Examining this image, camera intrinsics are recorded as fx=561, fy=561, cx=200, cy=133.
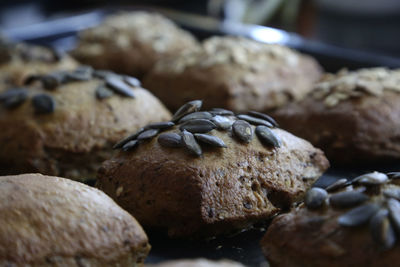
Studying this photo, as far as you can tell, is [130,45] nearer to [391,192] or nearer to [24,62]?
[24,62]

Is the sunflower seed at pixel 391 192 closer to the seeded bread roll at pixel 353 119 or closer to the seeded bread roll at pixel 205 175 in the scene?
the seeded bread roll at pixel 205 175

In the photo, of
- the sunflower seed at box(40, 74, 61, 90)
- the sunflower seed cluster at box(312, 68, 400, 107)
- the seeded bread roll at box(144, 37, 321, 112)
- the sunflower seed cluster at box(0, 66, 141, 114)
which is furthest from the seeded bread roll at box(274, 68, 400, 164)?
the sunflower seed at box(40, 74, 61, 90)

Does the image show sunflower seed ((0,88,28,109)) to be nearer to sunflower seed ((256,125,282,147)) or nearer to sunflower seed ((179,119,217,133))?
sunflower seed ((179,119,217,133))

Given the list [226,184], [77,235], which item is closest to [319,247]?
[226,184]

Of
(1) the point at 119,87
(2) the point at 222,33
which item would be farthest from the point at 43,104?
(2) the point at 222,33

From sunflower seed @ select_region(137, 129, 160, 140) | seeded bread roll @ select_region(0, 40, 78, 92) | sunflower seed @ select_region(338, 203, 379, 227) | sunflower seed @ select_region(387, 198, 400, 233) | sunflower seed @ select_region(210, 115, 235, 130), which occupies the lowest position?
seeded bread roll @ select_region(0, 40, 78, 92)

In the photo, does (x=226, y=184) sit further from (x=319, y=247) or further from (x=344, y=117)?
(x=344, y=117)
